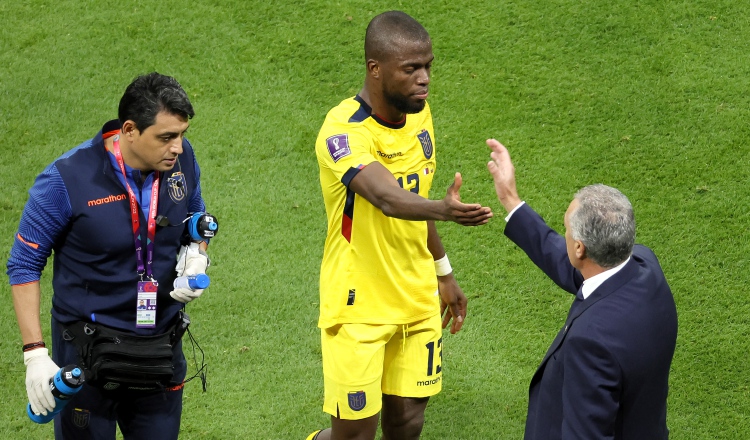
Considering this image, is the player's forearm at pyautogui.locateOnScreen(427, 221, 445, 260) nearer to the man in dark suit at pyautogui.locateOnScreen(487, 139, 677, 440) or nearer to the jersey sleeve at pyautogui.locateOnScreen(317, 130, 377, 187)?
the jersey sleeve at pyautogui.locateOnScreen(317, 130, 377, 187)

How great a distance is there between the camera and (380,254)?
4184 millimetres

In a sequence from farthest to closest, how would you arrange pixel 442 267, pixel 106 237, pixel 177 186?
pixel 442 267 < pixel 177 186 < pixel 106 237

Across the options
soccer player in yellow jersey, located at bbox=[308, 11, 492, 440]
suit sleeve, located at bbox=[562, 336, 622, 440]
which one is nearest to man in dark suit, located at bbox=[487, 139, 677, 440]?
suit sleeve, located at bbox=[562, 336, 622, 440]

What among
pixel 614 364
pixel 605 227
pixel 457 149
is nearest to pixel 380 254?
pixel 605 227

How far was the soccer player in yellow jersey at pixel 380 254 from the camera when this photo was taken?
161 inches

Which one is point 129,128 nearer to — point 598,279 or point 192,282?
point 192,282

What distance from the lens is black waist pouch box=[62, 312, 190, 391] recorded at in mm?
3764

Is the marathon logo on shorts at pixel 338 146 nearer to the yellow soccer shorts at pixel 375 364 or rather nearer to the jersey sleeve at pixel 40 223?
the yellow soccer shorts at pixel 375 364

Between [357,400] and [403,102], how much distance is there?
4.39ft

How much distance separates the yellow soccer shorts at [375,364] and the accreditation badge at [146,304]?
834mm

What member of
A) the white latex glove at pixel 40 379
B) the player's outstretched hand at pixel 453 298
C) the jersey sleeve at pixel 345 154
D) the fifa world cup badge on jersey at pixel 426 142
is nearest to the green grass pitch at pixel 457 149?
the player's outstretched hand at pixel 453 298

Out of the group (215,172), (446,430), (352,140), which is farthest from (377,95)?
(215,172)

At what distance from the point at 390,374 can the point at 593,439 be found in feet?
5.01

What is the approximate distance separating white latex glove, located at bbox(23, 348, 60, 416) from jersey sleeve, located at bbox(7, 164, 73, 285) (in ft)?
1.00
